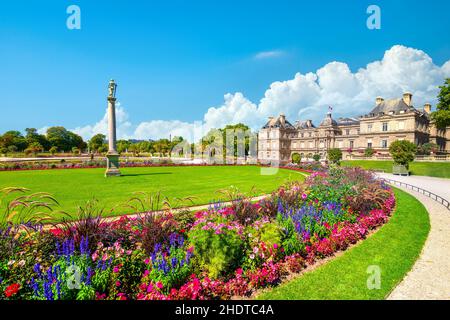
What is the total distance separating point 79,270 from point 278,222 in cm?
488

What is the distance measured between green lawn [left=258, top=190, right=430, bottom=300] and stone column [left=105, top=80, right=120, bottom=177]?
21.5 meters

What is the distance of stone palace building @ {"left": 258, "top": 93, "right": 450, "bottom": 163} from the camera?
52.5 metres

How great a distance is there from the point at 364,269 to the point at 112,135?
23677 millimetres

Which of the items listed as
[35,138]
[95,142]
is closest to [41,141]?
[35,138]

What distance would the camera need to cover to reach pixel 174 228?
20.3 feet

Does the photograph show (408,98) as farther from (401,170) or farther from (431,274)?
(431,274)

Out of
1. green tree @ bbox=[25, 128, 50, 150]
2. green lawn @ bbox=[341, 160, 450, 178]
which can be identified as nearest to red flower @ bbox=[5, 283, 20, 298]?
green lawn @ bbox=[341, 160, 450, 178]

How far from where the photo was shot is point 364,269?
5348 millimetres

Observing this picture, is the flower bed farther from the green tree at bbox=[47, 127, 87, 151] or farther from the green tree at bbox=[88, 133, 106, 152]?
the green tree at bbox=[47, 127, 87, 151]

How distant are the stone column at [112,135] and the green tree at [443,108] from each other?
150 ft

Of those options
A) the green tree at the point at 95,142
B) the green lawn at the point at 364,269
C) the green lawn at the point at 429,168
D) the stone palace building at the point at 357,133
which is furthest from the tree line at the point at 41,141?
the green lawn at the point at 429,168

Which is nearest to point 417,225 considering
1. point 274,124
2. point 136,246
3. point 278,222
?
point 278,222

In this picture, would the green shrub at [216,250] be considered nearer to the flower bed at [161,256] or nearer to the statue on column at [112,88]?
the flower bed at [161,256]
